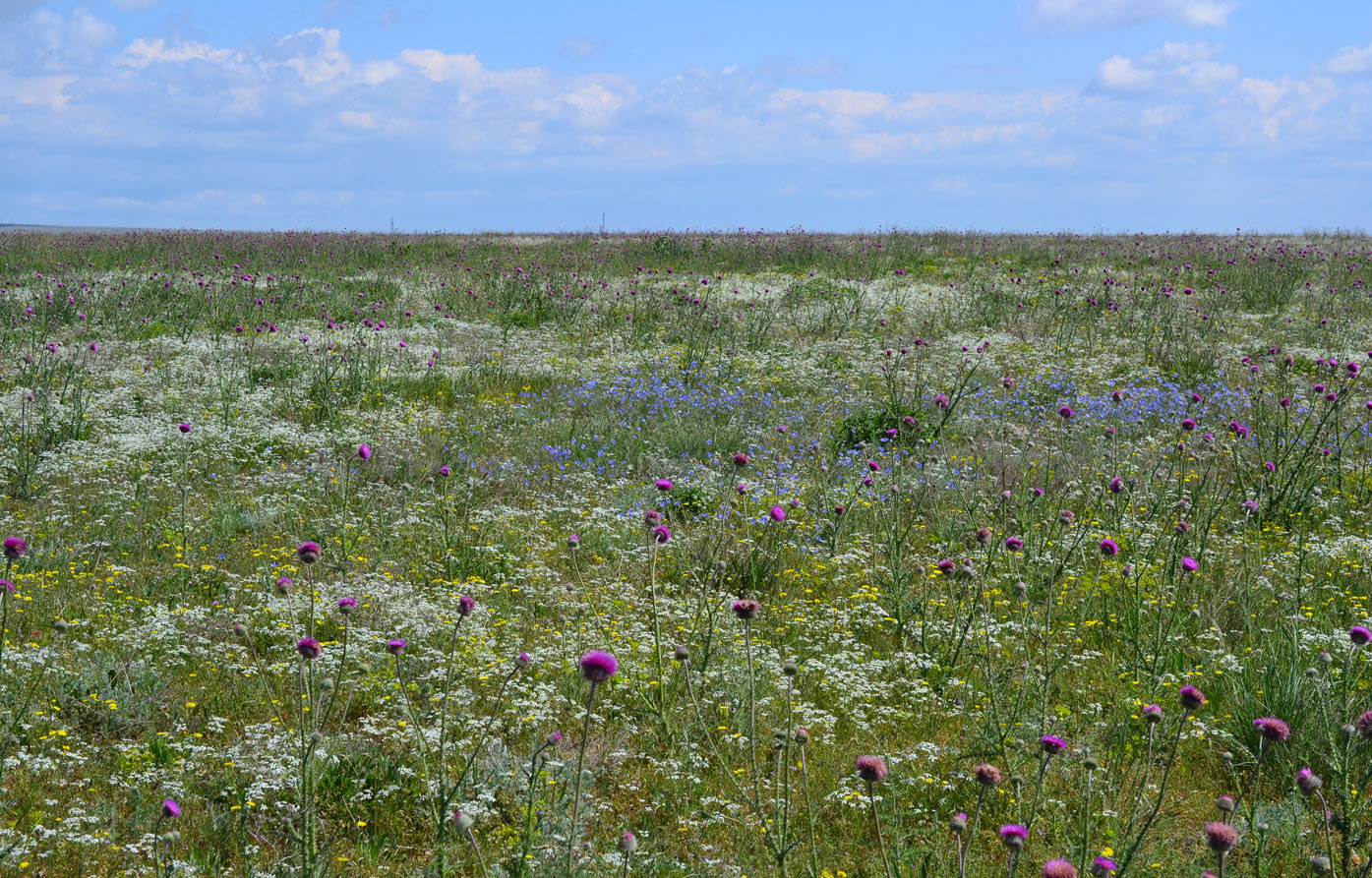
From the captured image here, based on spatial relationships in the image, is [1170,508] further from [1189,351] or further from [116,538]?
[116,538]

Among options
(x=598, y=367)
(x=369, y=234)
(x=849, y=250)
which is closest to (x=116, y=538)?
(x=598, y=367)

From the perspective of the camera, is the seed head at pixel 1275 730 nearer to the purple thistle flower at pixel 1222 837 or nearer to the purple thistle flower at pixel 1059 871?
the purple thistle flower at pixel 1222 837

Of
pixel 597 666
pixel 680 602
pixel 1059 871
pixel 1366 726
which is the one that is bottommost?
pixel 680 602

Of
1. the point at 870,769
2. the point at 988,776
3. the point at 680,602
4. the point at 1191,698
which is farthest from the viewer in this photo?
the point at 680,602

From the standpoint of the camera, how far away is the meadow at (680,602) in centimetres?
317

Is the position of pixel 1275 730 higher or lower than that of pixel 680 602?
higher

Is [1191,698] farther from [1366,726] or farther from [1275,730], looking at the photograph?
[1366,726]

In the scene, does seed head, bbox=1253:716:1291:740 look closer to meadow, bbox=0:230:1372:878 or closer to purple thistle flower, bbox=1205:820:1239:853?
meadow, bbox=0:230:1372:878

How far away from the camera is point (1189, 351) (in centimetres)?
1094

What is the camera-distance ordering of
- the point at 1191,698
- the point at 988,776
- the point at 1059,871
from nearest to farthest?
the point at 1059,871, the point at 988,776, the point at 1191,698

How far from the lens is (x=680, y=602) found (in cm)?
509

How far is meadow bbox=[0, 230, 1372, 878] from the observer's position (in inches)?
125

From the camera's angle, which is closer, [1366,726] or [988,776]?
[988,776]

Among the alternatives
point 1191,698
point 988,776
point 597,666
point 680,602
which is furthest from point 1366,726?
point 680,602
